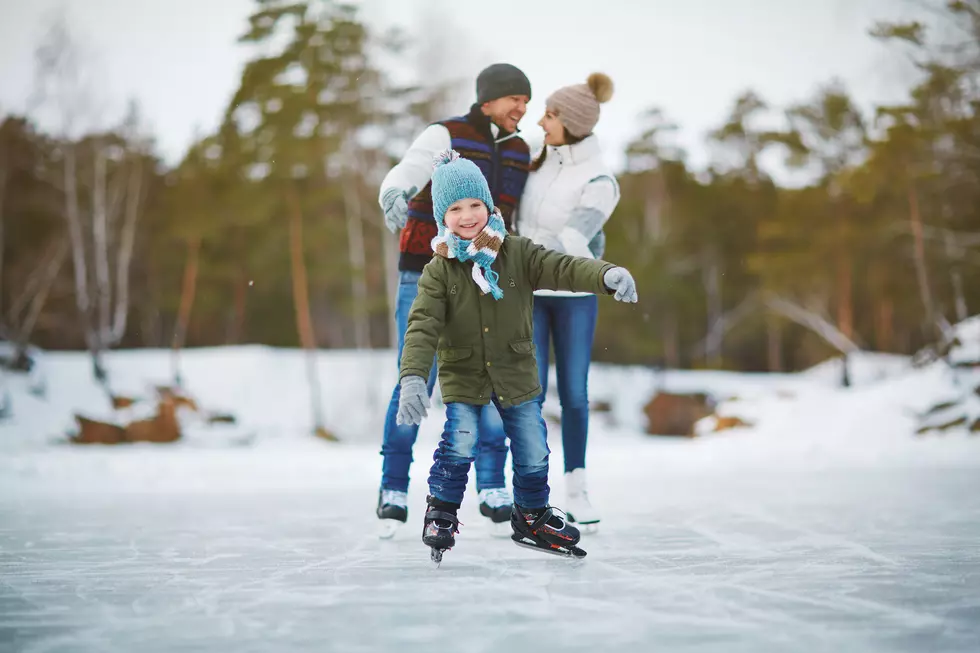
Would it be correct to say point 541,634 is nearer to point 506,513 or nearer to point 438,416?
point 506,513

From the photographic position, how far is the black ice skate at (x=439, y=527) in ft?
6.89

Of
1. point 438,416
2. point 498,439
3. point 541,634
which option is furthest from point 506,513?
point 438,416

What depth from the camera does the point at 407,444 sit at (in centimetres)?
268

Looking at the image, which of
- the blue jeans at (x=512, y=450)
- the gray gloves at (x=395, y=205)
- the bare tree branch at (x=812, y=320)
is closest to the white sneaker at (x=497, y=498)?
the blue jeans at (x=512, y=450)

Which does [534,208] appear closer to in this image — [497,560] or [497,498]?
[497,498]

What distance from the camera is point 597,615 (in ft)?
5.35

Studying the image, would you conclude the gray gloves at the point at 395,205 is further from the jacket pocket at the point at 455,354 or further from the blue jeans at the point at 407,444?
the jacket pocket at the point at 455,354

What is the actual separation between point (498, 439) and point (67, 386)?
41.4 feet

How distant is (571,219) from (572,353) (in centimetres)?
43

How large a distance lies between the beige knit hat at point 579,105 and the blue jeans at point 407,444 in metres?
0.70

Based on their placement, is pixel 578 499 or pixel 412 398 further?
pixel 578 499

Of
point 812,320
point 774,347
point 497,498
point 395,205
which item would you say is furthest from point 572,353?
point 774,347

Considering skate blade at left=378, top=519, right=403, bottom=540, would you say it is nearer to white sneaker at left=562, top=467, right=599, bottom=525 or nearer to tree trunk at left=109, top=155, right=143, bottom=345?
white sneaker at left=562, top=467, right=599, bottom=525

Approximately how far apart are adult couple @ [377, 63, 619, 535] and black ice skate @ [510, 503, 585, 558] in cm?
43
